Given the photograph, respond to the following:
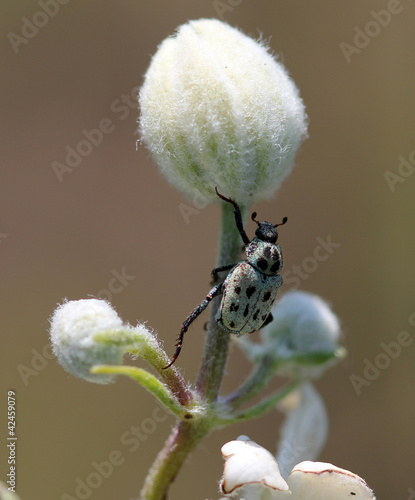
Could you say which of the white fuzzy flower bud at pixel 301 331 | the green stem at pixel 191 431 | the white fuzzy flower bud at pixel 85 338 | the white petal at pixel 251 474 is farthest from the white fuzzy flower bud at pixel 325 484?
the white fuzzy flower bud at pixel 301 331

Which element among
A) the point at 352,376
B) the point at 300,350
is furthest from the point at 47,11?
the point at 300,350

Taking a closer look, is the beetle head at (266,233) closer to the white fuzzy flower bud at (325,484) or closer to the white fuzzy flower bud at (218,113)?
the white fuzzy flower bud at (218,113)

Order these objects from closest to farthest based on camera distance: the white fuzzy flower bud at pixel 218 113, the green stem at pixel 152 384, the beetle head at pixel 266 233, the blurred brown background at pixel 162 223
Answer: the green stem at pixel 152 384 < the white fuzzy flower bud at pixel 218 113 < the beetle head at pixel 266 233 < the blurred brown background at pixel 162 223

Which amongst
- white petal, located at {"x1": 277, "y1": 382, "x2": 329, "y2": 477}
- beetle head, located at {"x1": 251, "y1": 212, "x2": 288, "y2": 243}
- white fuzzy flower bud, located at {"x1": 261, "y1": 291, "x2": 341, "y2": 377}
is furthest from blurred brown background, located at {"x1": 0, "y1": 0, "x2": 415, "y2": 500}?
beetle head, located at {"x1": 251, "y1": 212, "x2": 288, "y2": 243}

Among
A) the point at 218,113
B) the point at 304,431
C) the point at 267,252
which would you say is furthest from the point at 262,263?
the point at 304,431

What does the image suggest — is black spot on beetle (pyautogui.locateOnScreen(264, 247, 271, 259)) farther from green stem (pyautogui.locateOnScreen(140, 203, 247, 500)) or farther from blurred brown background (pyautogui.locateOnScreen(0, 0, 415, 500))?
blurred brown background (pyautogui.locateOnScreen(0, 0, 415, 500))

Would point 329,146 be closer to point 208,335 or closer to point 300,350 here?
point 300,350
